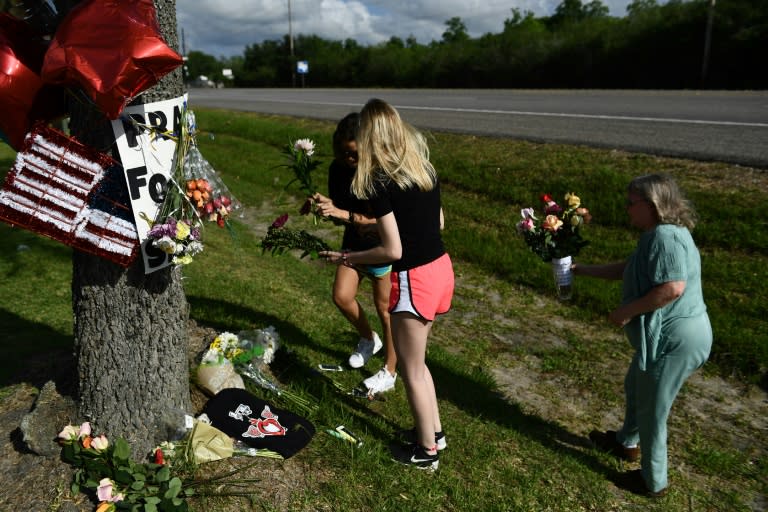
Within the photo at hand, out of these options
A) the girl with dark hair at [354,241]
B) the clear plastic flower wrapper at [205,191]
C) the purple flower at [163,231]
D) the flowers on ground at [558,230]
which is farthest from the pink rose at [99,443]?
the flowers on ground at [558,230]

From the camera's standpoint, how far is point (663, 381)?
3309 mm

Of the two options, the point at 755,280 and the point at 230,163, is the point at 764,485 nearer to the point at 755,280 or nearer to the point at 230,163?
the point at 755,280

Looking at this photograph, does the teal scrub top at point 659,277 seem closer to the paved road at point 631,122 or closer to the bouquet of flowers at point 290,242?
the bouquet of flowers at point 290,242

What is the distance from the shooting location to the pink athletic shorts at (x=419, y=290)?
127 inches

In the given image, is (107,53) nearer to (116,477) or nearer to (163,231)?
(163,231)

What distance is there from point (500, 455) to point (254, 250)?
17.7ft

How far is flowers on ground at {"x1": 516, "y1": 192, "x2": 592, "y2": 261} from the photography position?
3.89 metres

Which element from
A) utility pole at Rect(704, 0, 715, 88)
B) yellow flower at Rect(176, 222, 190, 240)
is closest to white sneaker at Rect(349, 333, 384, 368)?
yellow flower at Rect(176, 222, 190, 240)

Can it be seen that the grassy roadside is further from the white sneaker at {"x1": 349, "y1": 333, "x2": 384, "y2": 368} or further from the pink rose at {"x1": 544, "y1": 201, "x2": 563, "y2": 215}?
the pink rose at {"x1": 544, "y1": 201, "x2": 563, "y2": 215}

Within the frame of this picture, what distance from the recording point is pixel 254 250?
830 centimetres

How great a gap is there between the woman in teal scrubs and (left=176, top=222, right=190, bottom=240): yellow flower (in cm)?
233

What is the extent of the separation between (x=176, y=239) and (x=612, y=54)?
1205 inches

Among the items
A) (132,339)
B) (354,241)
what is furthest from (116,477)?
(354,241)

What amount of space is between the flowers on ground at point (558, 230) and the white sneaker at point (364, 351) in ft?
5.04
